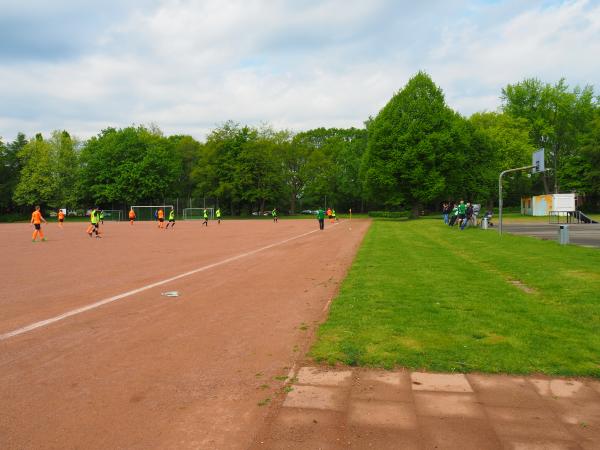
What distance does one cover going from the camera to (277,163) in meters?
76.0

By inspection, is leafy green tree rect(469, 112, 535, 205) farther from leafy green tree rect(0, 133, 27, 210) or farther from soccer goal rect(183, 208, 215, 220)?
leafy green tree rect(0, 133, 27, 210)

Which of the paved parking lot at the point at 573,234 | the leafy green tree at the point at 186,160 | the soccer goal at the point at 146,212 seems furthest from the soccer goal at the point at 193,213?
the paved parking lot at the point at 573,234

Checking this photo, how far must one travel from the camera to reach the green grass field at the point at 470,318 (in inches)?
184

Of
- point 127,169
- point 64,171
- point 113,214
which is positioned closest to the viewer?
point 113,214

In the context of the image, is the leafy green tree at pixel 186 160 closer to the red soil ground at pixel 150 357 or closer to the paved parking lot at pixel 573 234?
the paved parking lot at pixel 573 234

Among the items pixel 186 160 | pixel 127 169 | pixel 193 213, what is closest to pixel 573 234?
pixel 193 213

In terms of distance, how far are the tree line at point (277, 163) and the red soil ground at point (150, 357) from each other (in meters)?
46.5

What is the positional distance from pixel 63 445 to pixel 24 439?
343mm

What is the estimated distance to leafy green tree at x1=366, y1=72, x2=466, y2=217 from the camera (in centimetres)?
4816

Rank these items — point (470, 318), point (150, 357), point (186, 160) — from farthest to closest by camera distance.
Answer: point (186, 160) < point (470, 318) < point (150, 357)

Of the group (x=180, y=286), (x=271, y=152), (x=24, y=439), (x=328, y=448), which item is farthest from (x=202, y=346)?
(x=271, y=152)

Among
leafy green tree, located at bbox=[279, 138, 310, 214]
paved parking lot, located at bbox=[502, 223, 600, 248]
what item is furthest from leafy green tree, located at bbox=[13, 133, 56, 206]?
paved parking lot, located at bbox=[502, 223, 600, 248]

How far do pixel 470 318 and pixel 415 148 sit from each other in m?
44.2

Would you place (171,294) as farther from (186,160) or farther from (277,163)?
(186,160)
